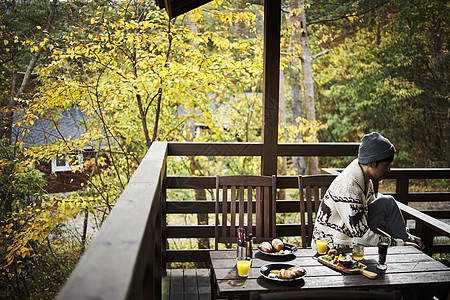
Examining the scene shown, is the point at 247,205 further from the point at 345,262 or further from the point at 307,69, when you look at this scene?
the point at 307,69

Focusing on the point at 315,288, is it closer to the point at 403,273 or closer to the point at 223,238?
the point at 403,273

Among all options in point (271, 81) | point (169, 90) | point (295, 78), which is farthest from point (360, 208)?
point (295, 78)

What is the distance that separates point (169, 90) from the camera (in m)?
6.10

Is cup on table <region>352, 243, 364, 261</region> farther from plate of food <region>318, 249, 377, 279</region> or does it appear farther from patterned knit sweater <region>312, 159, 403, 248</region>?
patterned knit sweater <region>312, 159, 403, 248</region>

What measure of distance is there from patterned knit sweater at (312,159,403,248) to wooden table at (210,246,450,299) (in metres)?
0.11

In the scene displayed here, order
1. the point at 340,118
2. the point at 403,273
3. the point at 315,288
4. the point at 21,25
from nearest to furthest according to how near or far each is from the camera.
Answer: the point at 315,288, the point at 403,273, the point at 21,25, the point at 340,118

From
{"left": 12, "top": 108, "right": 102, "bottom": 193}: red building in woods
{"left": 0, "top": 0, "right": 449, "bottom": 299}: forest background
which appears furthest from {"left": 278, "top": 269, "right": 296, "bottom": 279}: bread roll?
{"left": 12, "top": 108, "right": 102, "bottom": 193}: red building in woods

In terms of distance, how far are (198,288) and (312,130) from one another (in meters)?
6.69

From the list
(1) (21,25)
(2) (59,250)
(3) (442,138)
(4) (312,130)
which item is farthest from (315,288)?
(3) (442,138)

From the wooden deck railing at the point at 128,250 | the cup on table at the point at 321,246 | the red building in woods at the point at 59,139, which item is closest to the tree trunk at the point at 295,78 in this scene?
the red building in woods at the point at 59,139

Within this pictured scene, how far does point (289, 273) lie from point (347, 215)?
26.4 inches

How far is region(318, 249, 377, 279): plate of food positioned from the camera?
Answer: 7.50 feet

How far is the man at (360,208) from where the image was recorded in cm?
270

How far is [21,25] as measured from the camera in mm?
9531
